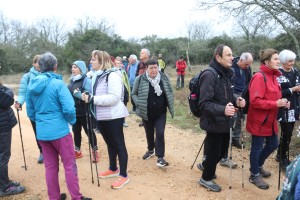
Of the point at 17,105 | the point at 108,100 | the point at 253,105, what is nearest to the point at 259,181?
→ the point at 253,105

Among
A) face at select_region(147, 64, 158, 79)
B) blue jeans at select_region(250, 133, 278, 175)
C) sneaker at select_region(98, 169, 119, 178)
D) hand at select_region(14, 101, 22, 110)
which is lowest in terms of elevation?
sneaker at select_region(98, 169, 119, 178)

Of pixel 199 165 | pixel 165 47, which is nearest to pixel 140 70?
pixel 199 165

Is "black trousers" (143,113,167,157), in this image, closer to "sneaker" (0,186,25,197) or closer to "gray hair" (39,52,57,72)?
"gray hair" (39,52,57,72)

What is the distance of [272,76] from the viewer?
413 centimetres

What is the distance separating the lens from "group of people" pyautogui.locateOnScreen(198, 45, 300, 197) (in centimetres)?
376

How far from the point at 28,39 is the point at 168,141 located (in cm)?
3415

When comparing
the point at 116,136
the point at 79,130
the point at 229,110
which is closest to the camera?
the point at 229,110

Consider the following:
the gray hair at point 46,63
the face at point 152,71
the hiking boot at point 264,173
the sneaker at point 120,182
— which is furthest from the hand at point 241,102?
the gray hair at point 46,63

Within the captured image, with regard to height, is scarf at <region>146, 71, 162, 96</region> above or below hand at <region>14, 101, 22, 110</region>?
above

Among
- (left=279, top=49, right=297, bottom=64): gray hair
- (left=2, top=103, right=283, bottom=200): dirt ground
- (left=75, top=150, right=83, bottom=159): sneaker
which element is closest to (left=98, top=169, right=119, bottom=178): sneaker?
(left=2, top=103, right=283, bottom=200): dirt ground

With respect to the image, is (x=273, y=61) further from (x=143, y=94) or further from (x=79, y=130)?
(x=79, y=130)

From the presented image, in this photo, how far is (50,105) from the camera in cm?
337

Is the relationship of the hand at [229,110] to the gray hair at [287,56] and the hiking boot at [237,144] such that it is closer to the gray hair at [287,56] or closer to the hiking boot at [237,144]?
the gray hair at [287,56]

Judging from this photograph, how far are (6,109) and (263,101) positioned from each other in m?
3.73
